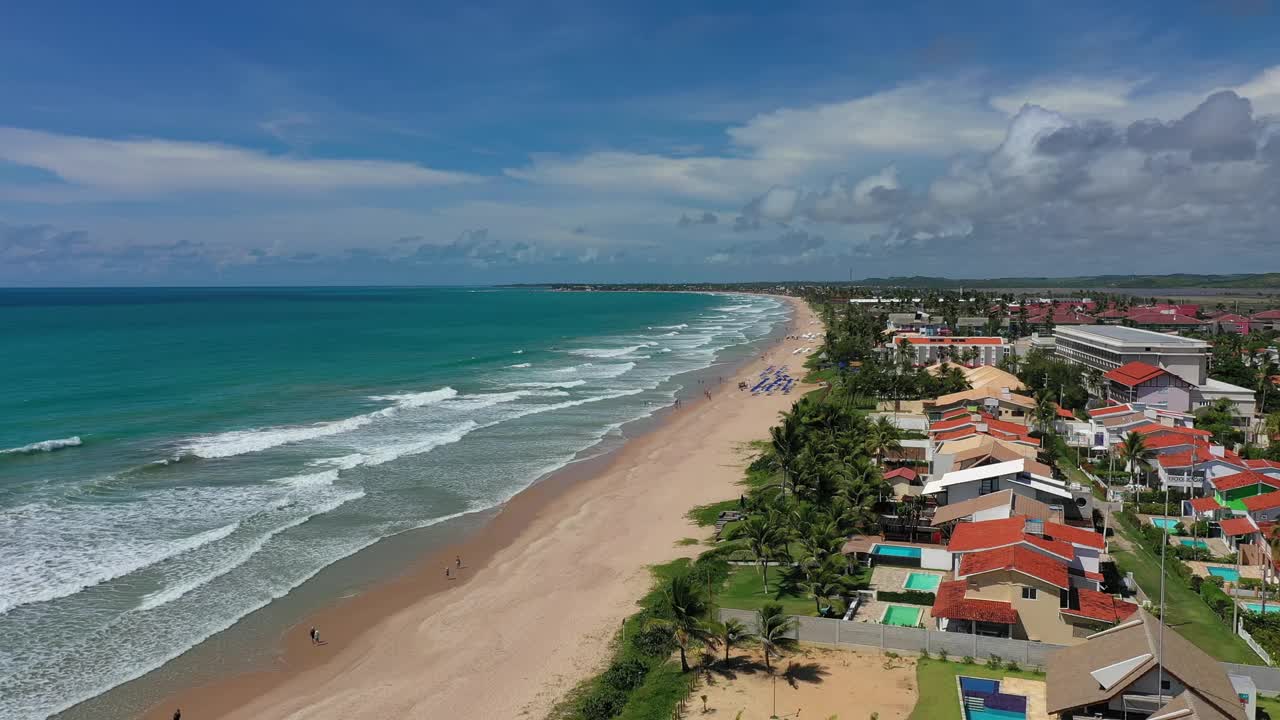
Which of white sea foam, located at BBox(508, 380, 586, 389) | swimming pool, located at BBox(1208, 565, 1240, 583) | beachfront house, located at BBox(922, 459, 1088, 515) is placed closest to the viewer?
swimming pool, located at BBox(1208, 565, 1240, 583)

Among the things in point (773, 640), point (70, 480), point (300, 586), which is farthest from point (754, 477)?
point (70, 480)

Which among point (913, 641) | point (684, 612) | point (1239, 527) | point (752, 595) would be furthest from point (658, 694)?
point (1239, 527)

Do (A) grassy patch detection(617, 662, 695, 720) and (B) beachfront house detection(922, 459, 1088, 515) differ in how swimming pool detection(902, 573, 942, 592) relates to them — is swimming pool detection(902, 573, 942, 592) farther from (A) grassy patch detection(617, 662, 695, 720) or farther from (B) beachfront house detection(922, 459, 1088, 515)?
(A) grassy patch detection(617, 662, 695, 720)

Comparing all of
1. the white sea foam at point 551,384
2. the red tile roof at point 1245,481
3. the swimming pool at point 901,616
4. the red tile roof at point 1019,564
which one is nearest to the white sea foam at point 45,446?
the white sea foam at point 551,384

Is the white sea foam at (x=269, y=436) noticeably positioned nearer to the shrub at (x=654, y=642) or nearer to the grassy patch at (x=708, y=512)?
the grassy patch at (x=708, y=512)

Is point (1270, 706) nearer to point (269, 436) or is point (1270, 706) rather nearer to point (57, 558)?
point (57, 558)

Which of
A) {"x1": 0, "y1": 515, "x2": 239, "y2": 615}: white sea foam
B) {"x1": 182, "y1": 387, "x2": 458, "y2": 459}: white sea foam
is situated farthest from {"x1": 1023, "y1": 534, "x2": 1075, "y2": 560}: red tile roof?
{"x1": 182, "y1": 387, "x2": 458, "y2": 459}: white sea foam
